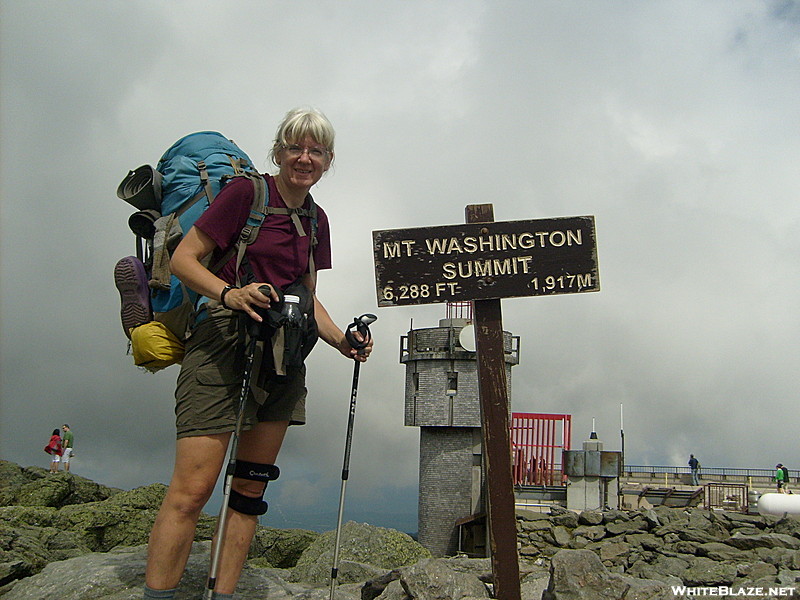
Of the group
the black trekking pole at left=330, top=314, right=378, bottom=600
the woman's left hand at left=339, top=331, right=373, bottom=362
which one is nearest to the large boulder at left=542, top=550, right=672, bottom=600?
the black trekking pole at left=330, top=314, right=378, bottom=600

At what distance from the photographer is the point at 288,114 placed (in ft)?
11.7

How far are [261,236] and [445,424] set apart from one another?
1907 cm

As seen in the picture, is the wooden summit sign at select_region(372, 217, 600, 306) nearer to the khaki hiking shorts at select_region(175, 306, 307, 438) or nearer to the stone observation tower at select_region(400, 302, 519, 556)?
the khaki hiking shorts at select_region(175, 306, 307, 438)

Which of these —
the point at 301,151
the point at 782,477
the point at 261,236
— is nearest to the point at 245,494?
the point at 261,236

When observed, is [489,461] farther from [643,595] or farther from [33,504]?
[33,504]

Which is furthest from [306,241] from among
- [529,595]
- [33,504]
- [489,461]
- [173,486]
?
[33,504]

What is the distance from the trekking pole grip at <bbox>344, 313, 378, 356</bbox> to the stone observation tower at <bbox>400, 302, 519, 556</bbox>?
58.3 feet

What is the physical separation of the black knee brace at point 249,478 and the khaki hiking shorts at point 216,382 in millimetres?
226

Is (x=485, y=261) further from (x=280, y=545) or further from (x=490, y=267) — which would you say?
(x=280, y=545)

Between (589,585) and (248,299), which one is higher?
(248,299)

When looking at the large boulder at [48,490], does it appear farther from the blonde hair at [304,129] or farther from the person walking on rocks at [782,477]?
the person walking on rocks at [782,477]

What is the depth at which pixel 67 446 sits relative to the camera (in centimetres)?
1967

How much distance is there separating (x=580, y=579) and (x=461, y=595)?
696 mm

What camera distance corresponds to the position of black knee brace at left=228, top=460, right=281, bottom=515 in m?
3.52
